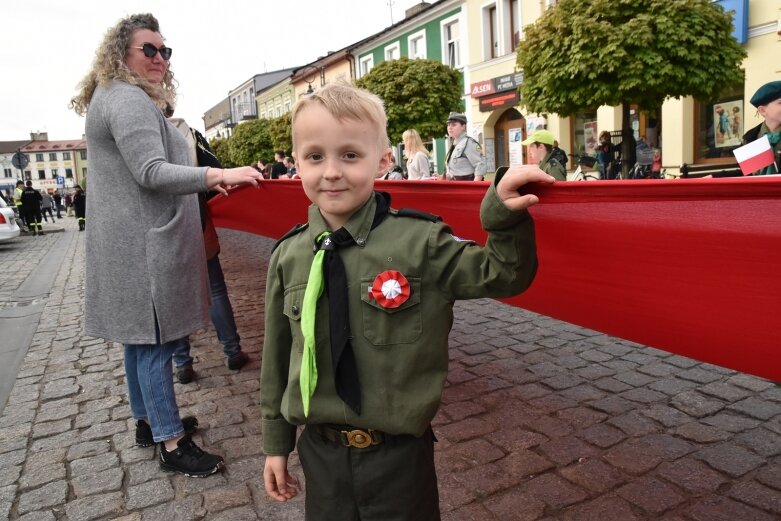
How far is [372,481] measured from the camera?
57.3 inches

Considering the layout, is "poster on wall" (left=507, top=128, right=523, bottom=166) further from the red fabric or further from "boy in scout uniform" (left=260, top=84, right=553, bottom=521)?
"boy in scout uniform" (left=260, top=84, right=553, bottom=521)

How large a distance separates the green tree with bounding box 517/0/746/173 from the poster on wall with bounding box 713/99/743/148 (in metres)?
3.42

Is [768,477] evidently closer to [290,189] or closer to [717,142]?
[290,189]

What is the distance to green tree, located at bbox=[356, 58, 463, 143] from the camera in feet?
69.1

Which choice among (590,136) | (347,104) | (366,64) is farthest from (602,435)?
(366,64)

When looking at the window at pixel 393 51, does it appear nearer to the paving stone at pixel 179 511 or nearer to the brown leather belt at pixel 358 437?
the paving stone at pixel 179 511

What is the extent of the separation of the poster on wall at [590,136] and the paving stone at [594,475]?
18.2 m

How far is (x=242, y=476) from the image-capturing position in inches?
110

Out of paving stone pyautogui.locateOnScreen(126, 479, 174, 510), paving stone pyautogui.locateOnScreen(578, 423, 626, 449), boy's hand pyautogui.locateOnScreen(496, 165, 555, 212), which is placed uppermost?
boy's hand pyautogui.locateOnScreen(496, 165, 555, 212)

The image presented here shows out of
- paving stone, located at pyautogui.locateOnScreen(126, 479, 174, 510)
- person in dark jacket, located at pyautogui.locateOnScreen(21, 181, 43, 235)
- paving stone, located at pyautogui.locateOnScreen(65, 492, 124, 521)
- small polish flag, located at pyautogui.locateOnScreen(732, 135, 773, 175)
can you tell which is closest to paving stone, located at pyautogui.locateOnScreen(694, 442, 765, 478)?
small polish flag, located at pyautogui.locateOnScreen(732, 135, 773, 175)

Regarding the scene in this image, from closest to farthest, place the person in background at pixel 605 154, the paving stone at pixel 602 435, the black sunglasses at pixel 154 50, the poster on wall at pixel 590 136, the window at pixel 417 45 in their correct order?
the black sunglasses at pixel 154 50 → the paving stone at pixel 602 435 → the person in background at pixel 605 154 → the poster on wall at pixel 590 136 → the window at pixel 417 45

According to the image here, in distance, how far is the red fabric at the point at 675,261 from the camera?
1.42 meters

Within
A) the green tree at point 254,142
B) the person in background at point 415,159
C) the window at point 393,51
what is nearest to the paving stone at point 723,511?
the person in background at point 415,159

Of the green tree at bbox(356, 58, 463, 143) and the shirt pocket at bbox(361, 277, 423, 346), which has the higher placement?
the green tree at bbox(356, 58, 463, 143)
